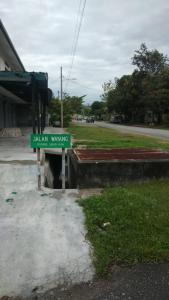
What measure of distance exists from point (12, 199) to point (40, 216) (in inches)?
37.0

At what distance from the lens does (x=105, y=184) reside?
6.55 metres

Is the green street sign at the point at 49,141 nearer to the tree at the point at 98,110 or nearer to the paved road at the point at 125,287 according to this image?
the paved road at the point at 125,287

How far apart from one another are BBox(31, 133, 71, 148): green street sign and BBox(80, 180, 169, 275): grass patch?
1228 mm

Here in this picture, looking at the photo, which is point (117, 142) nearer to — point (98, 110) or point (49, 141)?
point (49, 141)

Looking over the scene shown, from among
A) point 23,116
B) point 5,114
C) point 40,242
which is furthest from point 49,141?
point 23,116

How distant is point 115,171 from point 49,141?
5.41 feet

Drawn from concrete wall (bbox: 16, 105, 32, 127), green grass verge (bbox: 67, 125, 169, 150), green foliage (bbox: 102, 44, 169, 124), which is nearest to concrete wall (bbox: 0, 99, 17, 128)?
green grass verge (bbox: 67, 125, 169, 150)

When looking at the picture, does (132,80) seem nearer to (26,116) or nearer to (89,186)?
(26,116)

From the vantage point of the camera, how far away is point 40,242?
4.03m

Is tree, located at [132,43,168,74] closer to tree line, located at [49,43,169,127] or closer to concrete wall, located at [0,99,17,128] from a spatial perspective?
tree line, located at [49,43,169,127]

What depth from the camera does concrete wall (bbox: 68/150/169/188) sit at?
21.2 ft

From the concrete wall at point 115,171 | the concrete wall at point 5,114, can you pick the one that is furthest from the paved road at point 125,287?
the concrete wall at point 5,114

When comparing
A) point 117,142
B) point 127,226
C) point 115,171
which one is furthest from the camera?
point 117,142

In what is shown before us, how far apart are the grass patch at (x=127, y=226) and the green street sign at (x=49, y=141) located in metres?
1.23
